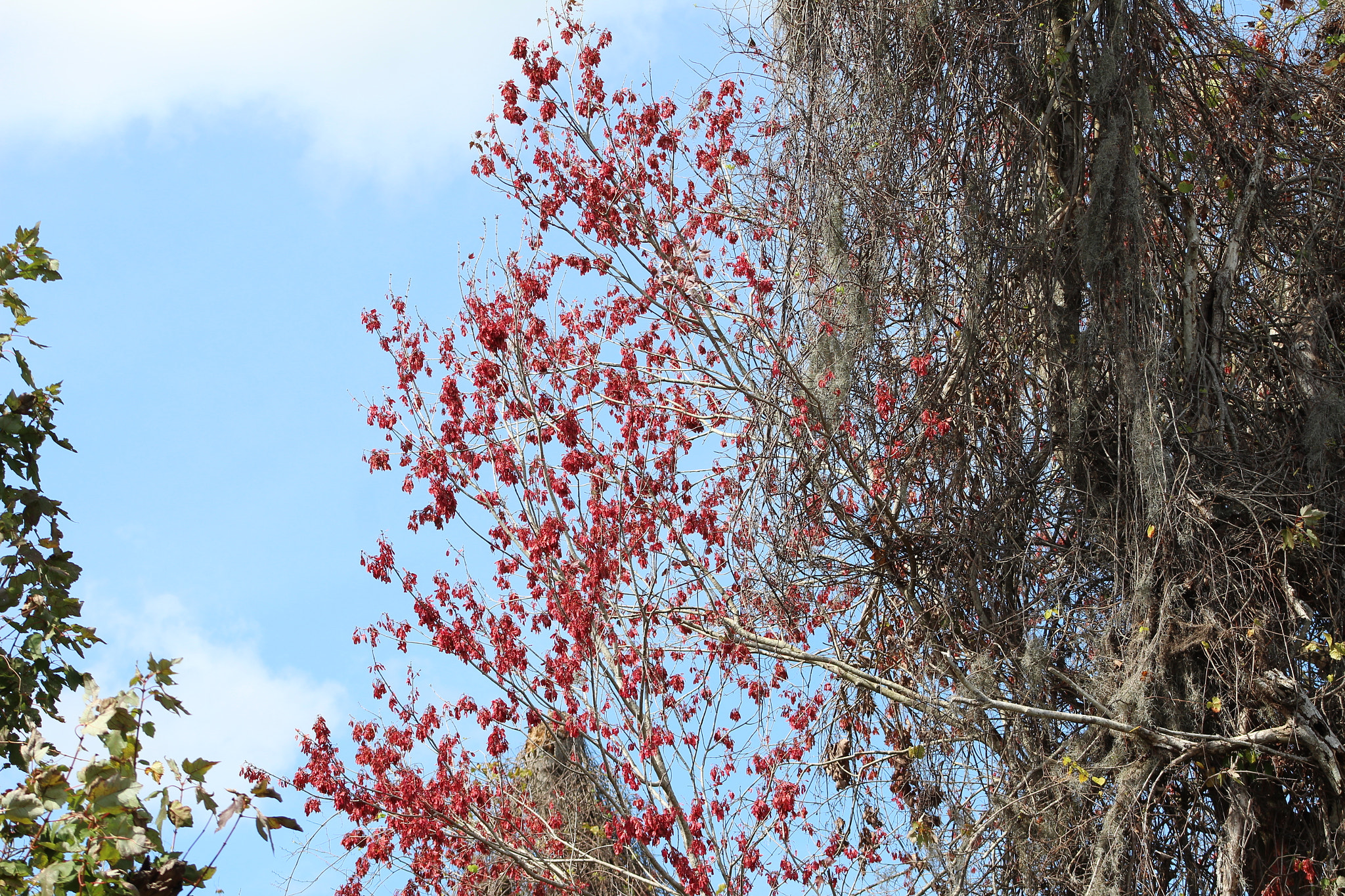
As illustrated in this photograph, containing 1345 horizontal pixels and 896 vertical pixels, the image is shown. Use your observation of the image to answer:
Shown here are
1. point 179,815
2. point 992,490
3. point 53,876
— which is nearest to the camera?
point 53,876

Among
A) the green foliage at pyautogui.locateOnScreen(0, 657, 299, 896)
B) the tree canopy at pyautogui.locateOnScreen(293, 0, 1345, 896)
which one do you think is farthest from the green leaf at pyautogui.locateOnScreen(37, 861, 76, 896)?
the tree canopy at pyautogui.locateOnScreen(293, 0, 1345, 896)

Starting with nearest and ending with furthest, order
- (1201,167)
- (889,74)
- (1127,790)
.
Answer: (1127,790)
(889,74)
(1201,167)

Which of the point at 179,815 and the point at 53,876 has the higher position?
the point at 179,815

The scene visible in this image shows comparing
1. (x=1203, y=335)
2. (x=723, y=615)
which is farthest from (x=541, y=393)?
(x=1203, y=335)

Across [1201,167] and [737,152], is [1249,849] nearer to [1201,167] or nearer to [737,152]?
[1201,167]

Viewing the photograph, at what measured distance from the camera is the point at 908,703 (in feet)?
29.3

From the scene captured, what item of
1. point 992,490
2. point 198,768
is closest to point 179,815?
point 198,768

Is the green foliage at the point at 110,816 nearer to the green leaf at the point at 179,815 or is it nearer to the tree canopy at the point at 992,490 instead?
the green leaf at the point at 179,815

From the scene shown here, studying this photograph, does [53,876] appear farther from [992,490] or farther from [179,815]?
[992,490]

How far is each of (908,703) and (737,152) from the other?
489 cm

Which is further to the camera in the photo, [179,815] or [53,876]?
[179,815]

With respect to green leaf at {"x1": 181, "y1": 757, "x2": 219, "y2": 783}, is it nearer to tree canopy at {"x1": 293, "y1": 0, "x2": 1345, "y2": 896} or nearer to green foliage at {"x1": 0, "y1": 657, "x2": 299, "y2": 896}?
green foliage at {"x1": 0, "y1": 657, "x2": 299, "y2": 896}

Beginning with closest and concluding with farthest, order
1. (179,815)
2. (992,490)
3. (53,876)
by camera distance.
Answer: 1. (53,876)
2. (179,815)
3. (992,490)

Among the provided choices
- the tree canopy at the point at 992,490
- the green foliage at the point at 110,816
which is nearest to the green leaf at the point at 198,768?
the green foliage at the point at 110,816
